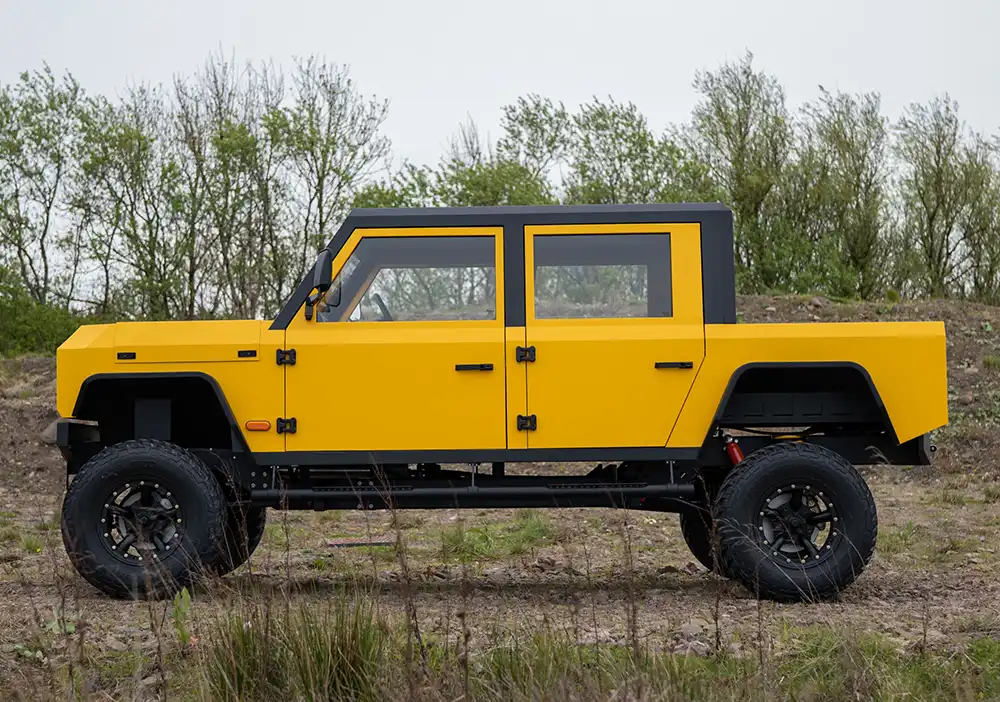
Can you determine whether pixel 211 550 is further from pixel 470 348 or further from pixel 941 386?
pixel 941 386

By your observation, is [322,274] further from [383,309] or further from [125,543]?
[125,543]

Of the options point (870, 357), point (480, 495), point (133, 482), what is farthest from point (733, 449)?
point (133, 482)

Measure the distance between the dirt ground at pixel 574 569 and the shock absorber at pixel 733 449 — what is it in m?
0.74

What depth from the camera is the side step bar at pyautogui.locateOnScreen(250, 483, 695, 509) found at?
656 centimetres

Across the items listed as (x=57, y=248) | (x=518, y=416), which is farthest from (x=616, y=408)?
(x=57, y=248)

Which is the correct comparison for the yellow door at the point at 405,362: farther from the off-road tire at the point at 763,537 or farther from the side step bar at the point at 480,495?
the off-road tire at the point at 763,537

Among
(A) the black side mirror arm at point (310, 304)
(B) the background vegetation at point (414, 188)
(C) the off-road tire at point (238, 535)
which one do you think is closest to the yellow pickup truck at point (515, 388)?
(A) the black side mirror arm at point (310, 304)

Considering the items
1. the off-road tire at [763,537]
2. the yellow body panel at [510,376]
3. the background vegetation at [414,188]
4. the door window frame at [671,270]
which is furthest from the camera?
the background vegetation at [414,188]

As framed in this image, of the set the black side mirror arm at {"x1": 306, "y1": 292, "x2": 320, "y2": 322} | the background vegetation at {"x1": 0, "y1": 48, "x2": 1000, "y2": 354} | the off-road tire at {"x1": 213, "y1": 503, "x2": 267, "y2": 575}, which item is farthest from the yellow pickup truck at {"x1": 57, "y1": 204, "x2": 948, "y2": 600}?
the background vegetation at {"x1": 0, "y1": 48, "x2": 1000, "y2": 354}

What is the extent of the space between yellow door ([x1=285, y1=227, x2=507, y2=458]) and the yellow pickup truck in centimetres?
1

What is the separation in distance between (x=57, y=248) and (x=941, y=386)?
2254 cm

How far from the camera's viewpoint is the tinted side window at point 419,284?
670cm

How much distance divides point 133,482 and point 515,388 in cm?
218

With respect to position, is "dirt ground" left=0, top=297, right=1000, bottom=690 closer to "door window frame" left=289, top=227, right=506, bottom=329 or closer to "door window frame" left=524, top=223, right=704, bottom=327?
"door window frame" left=289, top=227, right=506, bottom=329
